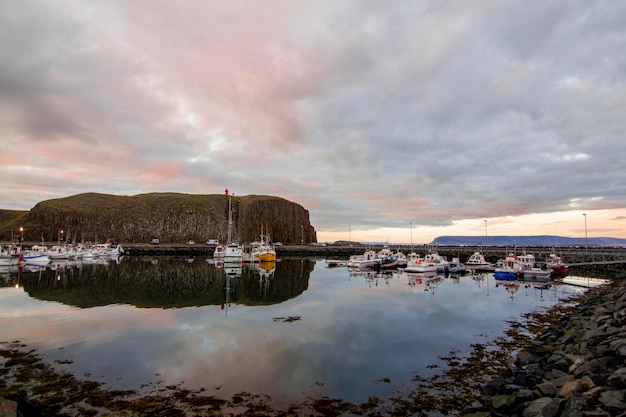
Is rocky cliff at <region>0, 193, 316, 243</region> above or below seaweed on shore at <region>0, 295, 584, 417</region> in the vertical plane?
above

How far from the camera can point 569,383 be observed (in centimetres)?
900

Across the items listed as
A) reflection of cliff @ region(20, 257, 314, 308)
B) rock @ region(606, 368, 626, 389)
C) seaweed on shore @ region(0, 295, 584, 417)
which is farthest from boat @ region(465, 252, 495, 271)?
rock @ region(606, 368, 626, 389)

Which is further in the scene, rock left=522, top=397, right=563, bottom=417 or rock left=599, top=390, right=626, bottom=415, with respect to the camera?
rock left=522, top=397, right=563, bottom=417

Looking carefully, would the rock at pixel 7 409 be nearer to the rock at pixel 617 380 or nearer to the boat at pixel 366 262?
the rock at pixel 617 380

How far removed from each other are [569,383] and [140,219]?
184 metres

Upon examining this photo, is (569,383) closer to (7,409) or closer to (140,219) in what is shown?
(7,409)

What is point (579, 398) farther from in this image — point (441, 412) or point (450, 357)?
point (450, 357)

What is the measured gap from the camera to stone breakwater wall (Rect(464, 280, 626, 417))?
781cm

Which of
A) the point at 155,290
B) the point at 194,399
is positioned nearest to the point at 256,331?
the point at 194,399

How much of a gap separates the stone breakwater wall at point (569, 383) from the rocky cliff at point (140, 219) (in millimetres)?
160139

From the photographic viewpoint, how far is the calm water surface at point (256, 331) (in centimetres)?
1411

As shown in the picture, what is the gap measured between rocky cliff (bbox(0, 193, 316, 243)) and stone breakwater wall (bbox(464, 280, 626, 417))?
160 m

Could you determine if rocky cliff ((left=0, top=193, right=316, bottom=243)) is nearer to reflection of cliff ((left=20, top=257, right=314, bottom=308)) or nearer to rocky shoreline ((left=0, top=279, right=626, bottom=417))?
reflection of cliff ((left=20, top=257, right=314, bottom=308))

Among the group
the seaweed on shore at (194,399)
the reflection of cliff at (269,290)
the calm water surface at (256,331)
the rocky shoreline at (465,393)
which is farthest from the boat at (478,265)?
the seaweed on shore at (194,399)
